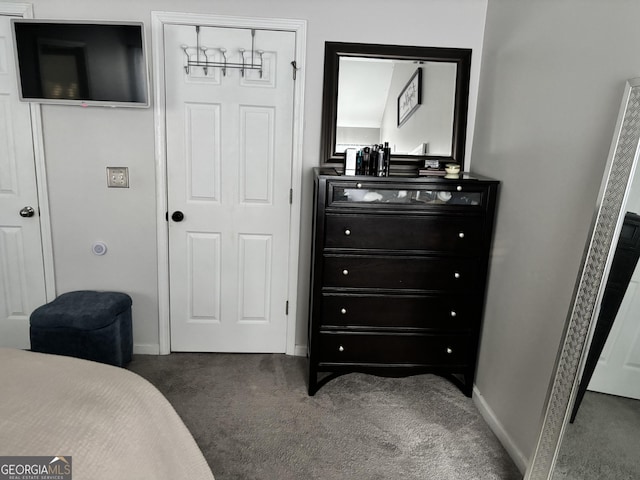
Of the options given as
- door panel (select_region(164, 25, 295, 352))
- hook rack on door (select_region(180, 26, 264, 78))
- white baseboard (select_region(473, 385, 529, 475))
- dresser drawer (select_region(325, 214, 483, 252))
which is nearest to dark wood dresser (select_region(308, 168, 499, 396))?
dresser drawer (select_region(325, 214, 483, 252))

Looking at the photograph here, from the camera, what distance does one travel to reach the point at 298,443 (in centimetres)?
238

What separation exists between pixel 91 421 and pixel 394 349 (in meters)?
1.86

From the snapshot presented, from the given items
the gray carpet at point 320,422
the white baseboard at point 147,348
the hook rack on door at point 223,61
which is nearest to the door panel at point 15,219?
the white baseboard at point 147,348

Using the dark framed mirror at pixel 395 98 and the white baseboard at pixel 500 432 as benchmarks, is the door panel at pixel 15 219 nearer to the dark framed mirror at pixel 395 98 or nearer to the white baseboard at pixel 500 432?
the dark framed mirror at pixel 395 98

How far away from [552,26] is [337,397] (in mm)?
2192

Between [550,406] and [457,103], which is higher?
[457,103]

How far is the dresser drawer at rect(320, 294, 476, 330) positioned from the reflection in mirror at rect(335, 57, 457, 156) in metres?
0.94

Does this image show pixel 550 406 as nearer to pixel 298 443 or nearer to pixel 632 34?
pixel 298 443

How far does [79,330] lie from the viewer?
8.89ft

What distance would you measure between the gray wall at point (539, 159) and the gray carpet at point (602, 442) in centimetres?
28

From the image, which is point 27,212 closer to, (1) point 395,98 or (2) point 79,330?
Answer: (2) point 79,330

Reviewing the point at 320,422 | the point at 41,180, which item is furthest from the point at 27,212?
the point at 320,422

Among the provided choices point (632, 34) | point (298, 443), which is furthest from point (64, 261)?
point (632, 34)

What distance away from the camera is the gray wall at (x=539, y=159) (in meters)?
1.81
